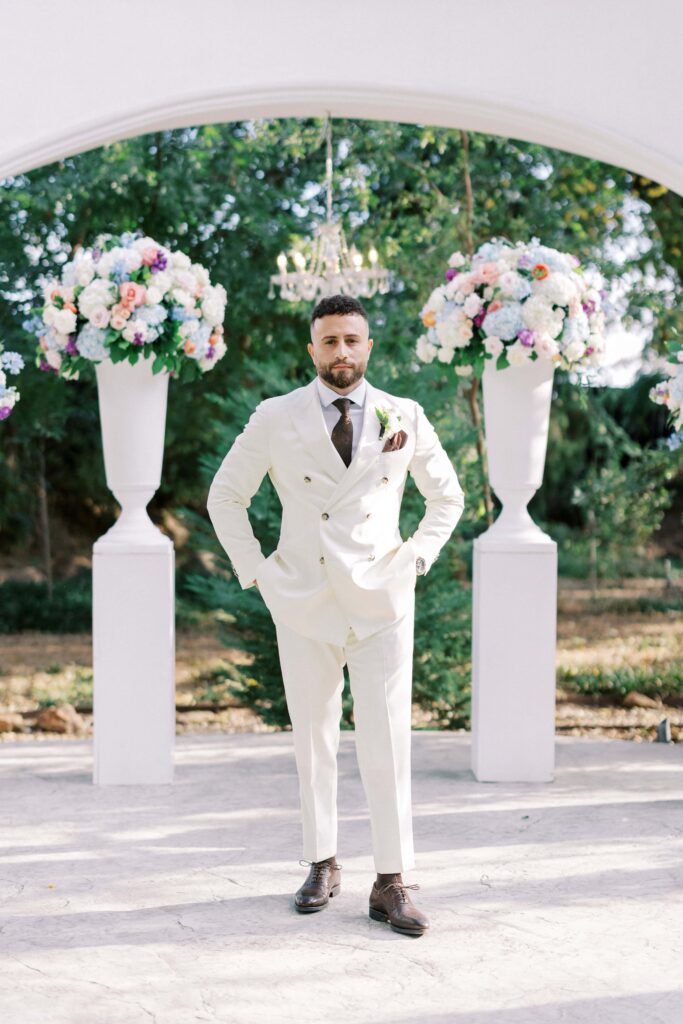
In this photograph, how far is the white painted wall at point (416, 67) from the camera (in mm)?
4348

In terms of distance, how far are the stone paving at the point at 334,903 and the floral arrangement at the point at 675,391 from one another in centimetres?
139

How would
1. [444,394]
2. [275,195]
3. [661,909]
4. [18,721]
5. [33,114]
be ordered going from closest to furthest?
1. [661,909]
2. [33,114]
3. [444,394]
4. [18,721]
5. [275,195]

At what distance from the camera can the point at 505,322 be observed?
14.8 ft

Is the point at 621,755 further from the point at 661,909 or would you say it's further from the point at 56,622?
the point at 56,622

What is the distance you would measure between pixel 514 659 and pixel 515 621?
148 mm

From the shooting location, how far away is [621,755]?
5355 mm

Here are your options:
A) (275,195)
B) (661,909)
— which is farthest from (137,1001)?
(275,195)

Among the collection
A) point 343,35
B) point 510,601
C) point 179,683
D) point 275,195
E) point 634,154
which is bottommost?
point 179,683

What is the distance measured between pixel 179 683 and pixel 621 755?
5037 millimetres

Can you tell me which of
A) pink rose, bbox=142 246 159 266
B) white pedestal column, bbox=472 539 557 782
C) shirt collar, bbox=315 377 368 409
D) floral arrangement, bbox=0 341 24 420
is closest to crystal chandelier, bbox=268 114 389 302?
pink rose, bbox=142 246 159 266

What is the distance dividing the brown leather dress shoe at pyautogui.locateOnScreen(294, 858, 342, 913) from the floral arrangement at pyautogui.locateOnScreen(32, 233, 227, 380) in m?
2.07

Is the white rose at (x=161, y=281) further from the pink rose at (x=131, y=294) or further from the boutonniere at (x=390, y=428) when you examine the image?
the boutonniere at (x=390, y=428)

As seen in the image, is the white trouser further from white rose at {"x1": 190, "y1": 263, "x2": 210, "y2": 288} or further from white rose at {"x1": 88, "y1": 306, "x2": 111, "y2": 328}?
white rose at {"x1": 190, "y1": 263, "x2": 210, "y2": 288}

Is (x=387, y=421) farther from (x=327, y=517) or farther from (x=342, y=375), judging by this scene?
(x=327, y=517)
